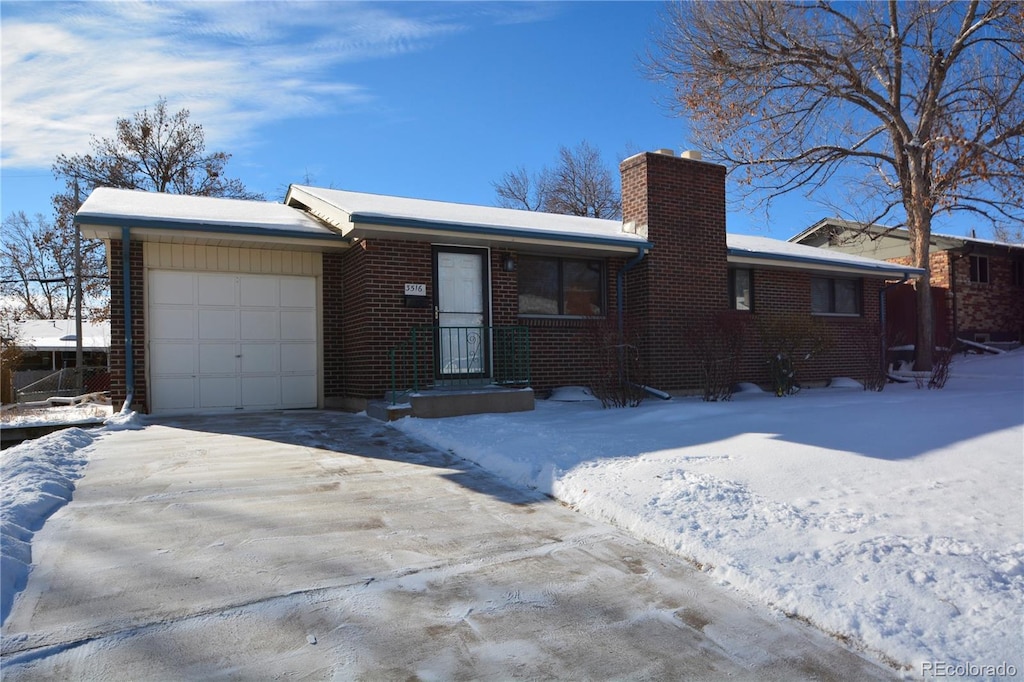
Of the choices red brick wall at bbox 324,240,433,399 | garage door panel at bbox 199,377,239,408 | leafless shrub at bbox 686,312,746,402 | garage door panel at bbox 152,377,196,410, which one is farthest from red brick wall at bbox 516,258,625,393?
garage door panel at bbox 152,377,196,410

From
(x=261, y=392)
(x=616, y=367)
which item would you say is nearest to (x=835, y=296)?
(x=616, y=367)

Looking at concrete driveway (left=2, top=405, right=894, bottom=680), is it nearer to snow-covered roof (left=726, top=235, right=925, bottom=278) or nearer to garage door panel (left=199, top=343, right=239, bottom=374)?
garage door panel (left=199, top=343, right=239, bottom=374)

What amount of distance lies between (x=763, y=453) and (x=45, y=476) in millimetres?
6014

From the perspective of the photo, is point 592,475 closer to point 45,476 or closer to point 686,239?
point 45,476

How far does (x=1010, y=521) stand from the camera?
4.12 metres

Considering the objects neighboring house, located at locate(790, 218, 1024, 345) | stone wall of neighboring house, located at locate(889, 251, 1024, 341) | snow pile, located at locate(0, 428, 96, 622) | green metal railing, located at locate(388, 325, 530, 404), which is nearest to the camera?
snow pile, located at locate(0, 428, 96, 622)

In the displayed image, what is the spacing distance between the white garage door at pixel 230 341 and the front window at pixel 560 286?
346cm

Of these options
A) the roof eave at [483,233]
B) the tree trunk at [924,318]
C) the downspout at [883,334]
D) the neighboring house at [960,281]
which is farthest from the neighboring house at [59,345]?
the neighboring house at [960,281]

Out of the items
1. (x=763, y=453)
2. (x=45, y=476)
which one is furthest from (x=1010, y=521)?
(x=45, y=476)

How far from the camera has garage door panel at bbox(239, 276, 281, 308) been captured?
33.0 feet

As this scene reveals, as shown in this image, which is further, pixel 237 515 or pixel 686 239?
pixel 686 239

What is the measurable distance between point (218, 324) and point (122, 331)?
4.14ft
